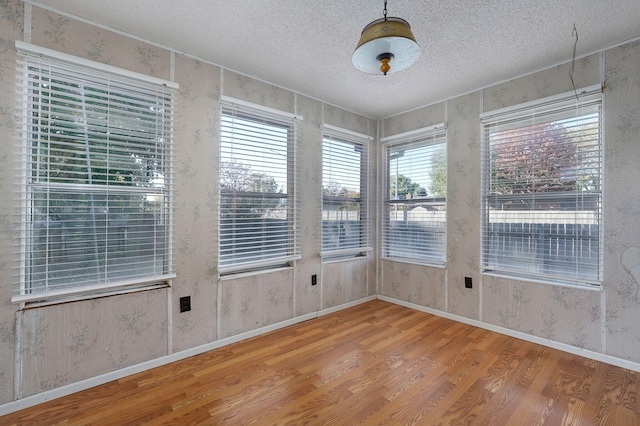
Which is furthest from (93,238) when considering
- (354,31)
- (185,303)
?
(354,31)

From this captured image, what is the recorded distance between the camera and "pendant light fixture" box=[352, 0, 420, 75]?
155 centimetres

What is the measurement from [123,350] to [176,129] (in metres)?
1.78

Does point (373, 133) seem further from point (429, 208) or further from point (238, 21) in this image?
point (238, 21)

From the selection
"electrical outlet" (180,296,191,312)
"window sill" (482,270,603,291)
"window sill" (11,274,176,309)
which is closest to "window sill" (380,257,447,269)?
"window sill" (482,270,603,291)

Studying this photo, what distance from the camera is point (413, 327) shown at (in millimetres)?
3223

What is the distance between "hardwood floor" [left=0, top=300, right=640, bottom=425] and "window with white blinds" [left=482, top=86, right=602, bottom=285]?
31.0 inches

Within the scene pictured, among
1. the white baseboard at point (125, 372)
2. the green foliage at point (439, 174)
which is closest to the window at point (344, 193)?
the green foliage at point (439, 174)

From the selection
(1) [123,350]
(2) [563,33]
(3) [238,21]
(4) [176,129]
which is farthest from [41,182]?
(2) [563,33]

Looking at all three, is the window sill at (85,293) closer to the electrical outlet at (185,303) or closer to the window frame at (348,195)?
the electrical outlet at (185,303)

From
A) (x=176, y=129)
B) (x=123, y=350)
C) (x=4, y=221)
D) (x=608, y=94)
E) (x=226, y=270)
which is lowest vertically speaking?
(x=123, y=350)

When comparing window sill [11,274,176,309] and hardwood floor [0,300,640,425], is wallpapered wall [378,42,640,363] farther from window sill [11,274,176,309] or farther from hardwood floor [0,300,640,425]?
window sill [11,274,176,309]

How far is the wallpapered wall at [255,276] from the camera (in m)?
1.96

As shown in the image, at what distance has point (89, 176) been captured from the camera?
7.06 ft

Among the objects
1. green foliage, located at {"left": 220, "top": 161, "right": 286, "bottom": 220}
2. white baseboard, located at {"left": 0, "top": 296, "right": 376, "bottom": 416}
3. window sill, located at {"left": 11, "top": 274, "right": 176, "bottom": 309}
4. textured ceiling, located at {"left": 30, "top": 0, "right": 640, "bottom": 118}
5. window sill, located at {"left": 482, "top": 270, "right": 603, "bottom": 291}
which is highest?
textured ceiling, located at {"left": 30, "top": 0, "right": 640, "bottom": 118}
